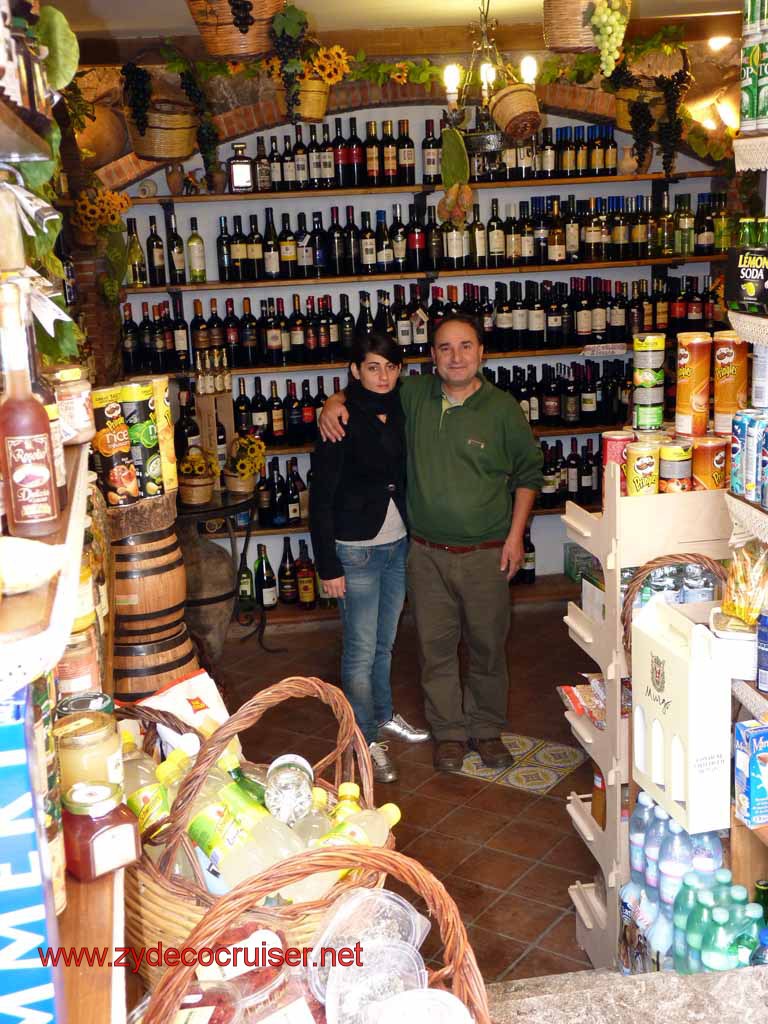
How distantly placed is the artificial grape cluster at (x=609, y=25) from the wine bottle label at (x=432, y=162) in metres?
2.63

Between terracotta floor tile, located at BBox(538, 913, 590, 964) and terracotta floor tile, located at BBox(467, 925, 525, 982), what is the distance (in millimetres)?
87

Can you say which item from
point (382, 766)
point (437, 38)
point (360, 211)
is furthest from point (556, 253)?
point (382, 766)

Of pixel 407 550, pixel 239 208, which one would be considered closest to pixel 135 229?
pixel 239 208

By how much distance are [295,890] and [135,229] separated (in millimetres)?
5210

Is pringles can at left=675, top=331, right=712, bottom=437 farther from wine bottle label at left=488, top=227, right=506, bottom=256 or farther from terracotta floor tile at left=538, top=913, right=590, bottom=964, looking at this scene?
wine bottle label at left=488, top=227, right=506, bottom=256

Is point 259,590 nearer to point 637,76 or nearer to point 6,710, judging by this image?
point 637,76

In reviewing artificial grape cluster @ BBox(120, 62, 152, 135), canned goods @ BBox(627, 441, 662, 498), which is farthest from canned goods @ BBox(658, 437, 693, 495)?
artificial grape cluster @ BBox(120, 62, 152, 135)

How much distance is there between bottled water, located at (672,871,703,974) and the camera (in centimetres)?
234

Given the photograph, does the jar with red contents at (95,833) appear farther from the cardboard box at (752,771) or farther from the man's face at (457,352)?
the man's face at (457,352)

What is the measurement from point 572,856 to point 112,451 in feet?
7.41

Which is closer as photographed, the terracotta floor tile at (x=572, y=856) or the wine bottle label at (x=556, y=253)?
the terracotta floor tile at (x=572, y=856)

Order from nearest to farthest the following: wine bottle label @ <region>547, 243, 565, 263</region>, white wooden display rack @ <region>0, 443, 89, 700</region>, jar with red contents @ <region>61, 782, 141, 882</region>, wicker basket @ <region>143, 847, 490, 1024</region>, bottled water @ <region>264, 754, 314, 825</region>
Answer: white wooden display rack @ <region>0, 443, 89, 700</region>, wicker basket @ <region>143, 847, 490, 1024</region>, jar with red contents @ <region>61, 782, 141, 882</region>, bottled water @ <region>264, 754, 314, 825</region>, wine bottle label @ <region>547, 243, 565, 263</region>

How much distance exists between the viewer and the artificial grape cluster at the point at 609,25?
11.9ft

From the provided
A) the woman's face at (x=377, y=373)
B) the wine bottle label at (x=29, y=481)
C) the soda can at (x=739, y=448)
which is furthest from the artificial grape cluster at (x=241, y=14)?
the wine bottle label at (x=29, y=481)
